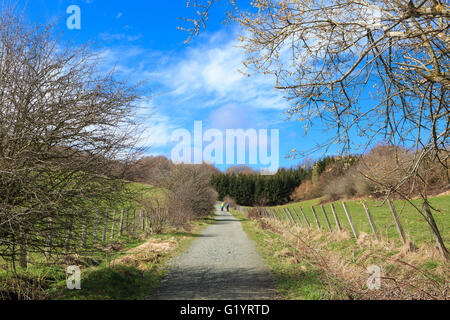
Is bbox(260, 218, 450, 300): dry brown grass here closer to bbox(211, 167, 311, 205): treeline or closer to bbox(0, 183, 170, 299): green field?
bbox(0, 183, 170, 299): green field

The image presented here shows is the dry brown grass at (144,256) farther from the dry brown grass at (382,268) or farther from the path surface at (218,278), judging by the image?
the dry brown grass at (382,268)

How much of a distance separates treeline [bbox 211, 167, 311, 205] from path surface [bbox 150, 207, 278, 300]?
2738 inches

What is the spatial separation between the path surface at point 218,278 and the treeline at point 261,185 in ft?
228

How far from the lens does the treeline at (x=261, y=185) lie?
83375 mm

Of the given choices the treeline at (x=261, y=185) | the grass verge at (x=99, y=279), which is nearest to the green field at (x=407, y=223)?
the grass verge at (x=99, y=279)

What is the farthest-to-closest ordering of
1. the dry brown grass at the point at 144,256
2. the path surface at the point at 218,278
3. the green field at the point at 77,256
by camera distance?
the dry brown grass at the point at 144,256, the path surface at the point at 218,278, the green field at the point at 77,256

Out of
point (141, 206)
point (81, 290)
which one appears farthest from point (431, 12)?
point (81, 290)

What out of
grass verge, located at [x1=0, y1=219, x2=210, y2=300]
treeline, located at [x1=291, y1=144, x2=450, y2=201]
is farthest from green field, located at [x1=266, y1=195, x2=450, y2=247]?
grass verge, located at [x1=0, y1=219, x2=210, y2=300]

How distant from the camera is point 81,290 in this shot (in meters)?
6.52

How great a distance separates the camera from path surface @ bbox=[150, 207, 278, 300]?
6660mm

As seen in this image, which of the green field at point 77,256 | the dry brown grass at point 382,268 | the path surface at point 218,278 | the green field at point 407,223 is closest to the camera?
the dry brown grass at point 382,268
